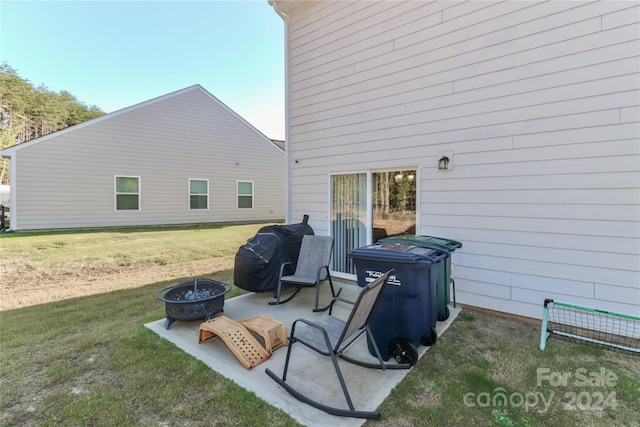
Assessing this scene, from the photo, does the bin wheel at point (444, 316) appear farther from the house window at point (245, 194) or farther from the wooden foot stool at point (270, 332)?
the house window at point (245, 194)

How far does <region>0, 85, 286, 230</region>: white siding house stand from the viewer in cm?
1043

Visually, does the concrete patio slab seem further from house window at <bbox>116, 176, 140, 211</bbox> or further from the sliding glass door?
house window at <bbox>116, 176, 140, 211</bbox>

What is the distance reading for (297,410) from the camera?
79.6 inches

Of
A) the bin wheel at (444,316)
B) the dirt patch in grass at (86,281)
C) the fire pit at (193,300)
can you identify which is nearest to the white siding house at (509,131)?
the bin wheel at (444,316)

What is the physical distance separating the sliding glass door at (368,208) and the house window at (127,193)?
10.5 m

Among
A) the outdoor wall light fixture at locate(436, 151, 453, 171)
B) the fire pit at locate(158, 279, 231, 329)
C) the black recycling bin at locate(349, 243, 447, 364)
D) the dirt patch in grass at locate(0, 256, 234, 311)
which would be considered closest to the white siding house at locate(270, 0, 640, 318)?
the outdoor wall light fixture at locate(436, 151, 453, 171)

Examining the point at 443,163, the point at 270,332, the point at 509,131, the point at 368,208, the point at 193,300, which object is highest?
the point at 509,131

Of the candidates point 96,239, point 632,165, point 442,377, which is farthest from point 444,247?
point 96,239

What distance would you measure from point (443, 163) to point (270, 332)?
3115mm

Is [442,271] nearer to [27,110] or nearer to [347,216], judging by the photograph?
[347,216]

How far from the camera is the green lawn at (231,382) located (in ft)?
6.49

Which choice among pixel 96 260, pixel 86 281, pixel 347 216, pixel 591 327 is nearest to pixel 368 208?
pixel 347 216

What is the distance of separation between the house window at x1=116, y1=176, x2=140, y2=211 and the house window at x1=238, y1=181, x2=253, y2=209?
450 cm

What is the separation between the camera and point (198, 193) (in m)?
13.7
